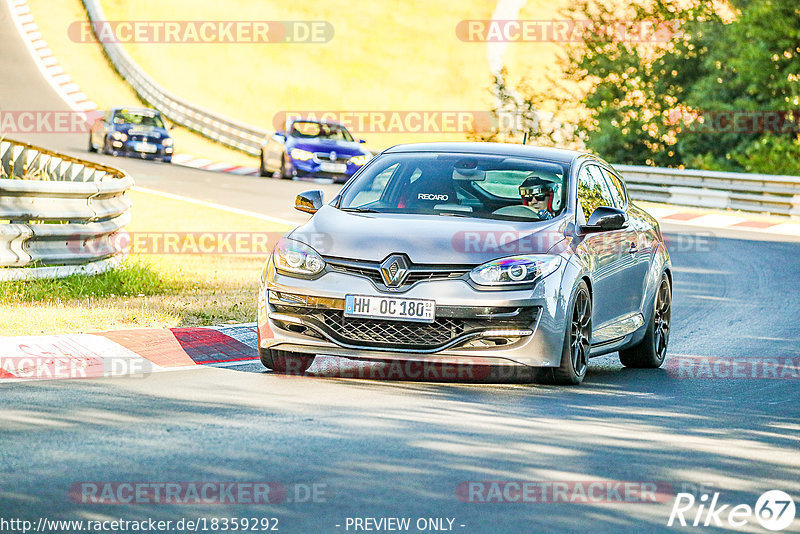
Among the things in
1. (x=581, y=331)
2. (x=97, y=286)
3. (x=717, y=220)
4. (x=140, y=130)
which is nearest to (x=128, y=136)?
(x=140, y=130)

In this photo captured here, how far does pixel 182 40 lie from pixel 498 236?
55653mm

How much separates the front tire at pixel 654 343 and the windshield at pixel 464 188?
5.40 ft

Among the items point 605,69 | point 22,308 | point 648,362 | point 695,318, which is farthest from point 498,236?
point 605,69

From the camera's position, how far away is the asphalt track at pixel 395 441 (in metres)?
6.02

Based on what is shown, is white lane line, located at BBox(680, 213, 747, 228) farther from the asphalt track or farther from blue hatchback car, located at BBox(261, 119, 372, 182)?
the asphalt track

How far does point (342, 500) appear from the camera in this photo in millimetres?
6090

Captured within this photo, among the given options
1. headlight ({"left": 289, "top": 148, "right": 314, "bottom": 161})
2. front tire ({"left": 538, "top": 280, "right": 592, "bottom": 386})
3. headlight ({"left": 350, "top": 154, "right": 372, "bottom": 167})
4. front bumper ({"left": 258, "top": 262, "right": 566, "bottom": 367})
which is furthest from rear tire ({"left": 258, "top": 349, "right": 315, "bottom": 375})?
headlight ({"left": 289, "top": 148, "right": 314, "bottom": 161})

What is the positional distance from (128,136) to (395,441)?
2978 cm

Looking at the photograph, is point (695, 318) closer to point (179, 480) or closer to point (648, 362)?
point (648, 362)

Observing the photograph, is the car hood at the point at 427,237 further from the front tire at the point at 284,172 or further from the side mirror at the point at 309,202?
the front tire at the point at 284,172

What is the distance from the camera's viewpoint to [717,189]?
30.5m

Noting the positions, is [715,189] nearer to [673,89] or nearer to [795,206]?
[795,206]

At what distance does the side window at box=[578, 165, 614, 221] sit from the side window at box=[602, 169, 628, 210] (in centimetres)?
17

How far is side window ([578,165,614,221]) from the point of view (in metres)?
10.4
